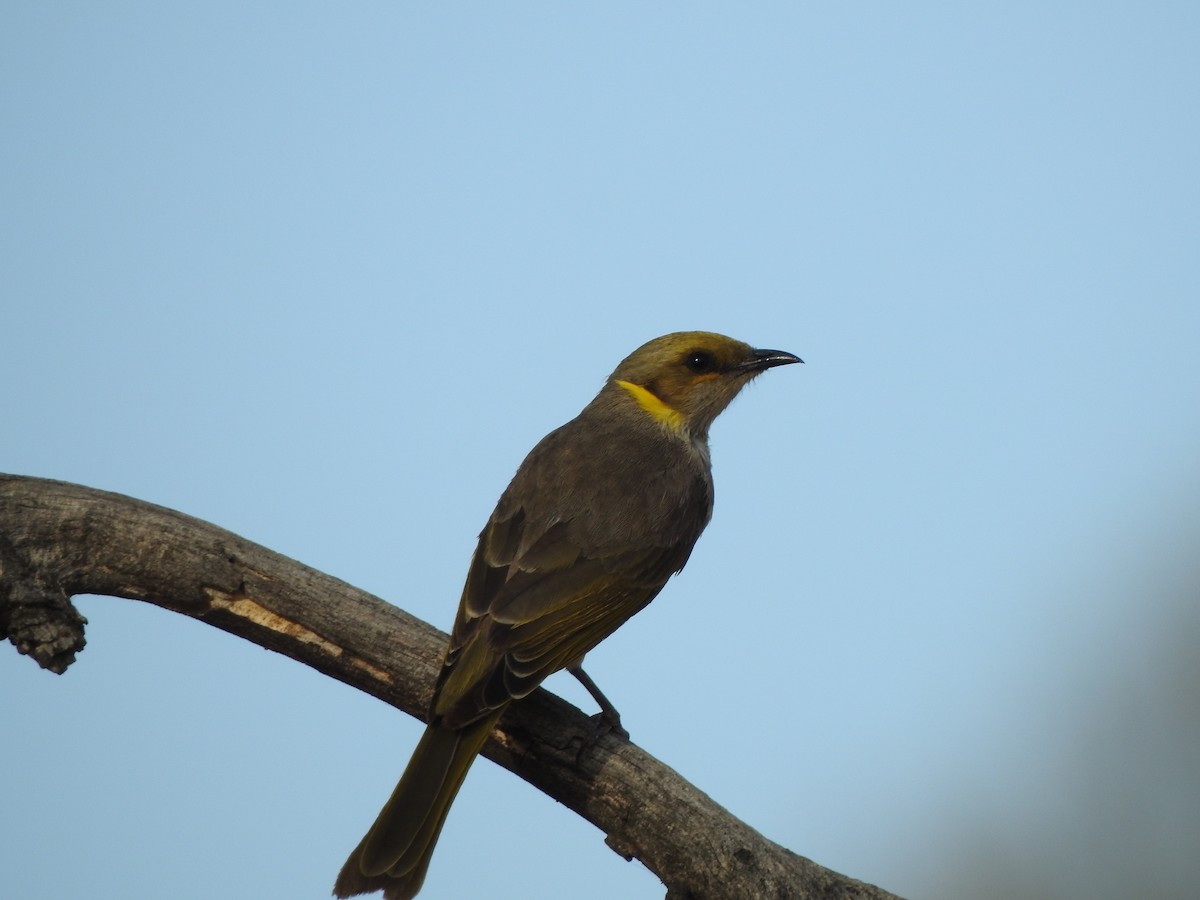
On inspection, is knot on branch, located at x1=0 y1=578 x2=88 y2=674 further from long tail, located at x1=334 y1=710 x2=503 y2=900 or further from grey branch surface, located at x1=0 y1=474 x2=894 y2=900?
long tail, located at x1=334 y1=710 x2=503 y2=900

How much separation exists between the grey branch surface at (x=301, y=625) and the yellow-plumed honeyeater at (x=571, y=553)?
249mm

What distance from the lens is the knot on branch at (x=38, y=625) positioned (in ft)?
15.9

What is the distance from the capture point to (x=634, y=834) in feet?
16.3

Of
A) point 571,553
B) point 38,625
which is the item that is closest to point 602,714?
point 571,553

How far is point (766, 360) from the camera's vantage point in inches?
291

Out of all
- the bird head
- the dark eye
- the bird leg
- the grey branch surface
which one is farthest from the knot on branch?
the dark eye

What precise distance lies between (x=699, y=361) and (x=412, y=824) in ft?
10.5

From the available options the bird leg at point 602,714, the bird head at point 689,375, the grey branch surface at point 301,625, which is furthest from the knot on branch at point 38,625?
the bird head at point 689,375

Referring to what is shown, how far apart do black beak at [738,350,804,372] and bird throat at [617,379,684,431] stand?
1.63 feet

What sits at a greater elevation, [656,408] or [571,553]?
[656,408]

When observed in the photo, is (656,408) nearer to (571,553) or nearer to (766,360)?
(766,360)

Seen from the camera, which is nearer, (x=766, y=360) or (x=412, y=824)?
(x=412, y=824)

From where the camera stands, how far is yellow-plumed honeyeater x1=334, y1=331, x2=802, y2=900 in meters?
4.95

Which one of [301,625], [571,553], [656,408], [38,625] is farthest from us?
[656,408]
